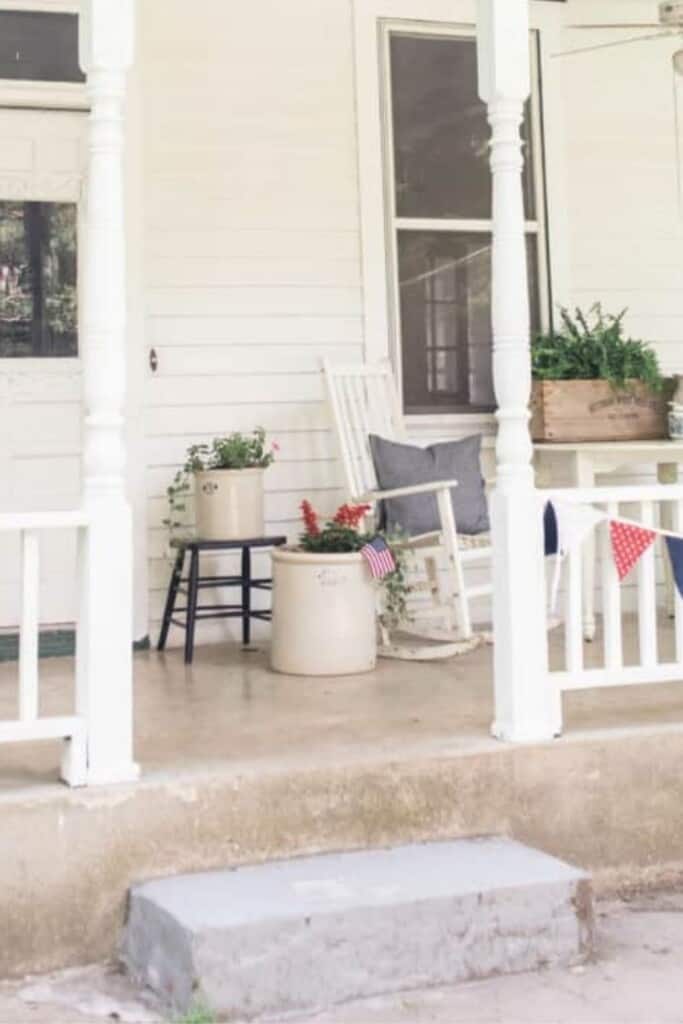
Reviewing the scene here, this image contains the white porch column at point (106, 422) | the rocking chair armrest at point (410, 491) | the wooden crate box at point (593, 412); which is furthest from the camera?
the wooden crate box at point (593, 412)

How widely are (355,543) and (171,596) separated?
78 centimetres

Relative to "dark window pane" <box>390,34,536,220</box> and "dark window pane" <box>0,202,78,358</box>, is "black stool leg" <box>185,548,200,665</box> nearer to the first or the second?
"dark window pane" <box>0,202,78,358</box>

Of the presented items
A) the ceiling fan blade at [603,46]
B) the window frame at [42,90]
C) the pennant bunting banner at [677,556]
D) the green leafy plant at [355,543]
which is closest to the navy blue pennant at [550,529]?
the pennant bunting banner at [677,556]

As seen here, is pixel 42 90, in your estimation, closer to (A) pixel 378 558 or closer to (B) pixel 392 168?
(B) pixel 392 168

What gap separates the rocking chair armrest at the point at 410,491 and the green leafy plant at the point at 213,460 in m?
0.43

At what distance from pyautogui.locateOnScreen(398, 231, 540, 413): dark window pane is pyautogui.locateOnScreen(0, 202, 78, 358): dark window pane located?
1291mm

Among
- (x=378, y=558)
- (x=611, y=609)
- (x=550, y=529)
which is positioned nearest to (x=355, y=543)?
(x=378, y=558)

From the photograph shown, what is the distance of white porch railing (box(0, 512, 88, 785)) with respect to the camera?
2.48 m

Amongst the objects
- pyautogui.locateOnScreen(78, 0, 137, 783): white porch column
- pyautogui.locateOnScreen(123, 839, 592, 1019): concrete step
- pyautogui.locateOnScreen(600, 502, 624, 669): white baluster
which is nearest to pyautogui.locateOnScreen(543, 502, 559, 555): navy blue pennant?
pyautogui.locateOnScreen(600, 502, 624, 669): white baluster

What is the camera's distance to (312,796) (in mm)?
2631

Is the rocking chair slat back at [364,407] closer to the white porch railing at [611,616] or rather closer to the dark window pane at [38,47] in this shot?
the dark window pane at [38,47]

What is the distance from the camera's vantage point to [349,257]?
462cm

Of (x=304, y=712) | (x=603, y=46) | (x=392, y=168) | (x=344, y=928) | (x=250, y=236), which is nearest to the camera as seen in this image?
(x=344, y=928)

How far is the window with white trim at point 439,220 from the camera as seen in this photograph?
4.70 m
